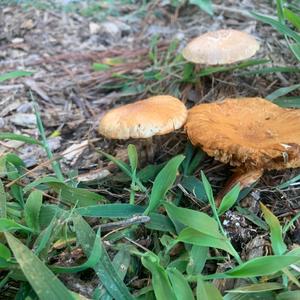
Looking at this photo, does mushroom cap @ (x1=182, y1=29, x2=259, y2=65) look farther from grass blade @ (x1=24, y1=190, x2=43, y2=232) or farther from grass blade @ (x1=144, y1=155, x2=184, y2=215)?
grass blade @ (x1=24, y1=190, x2=43, y2=232)

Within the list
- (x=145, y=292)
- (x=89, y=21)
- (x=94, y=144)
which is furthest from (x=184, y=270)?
(x=89, y=21)

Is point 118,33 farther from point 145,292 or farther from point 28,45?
point 145,292

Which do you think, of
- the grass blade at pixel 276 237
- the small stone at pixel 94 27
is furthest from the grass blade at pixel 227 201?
the small stone at pixel 94 27

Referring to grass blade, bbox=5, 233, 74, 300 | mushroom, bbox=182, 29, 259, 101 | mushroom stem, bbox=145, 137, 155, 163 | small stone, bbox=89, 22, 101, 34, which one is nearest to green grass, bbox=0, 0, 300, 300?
grass blade, bbox=5, 233, 74, 300

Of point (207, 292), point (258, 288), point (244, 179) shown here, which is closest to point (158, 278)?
point (207, 292)

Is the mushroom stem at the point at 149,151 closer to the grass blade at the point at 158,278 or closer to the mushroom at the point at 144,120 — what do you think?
the mushroom at the point at 144,120

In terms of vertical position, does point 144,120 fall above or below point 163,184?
above

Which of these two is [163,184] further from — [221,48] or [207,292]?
[221,48]
